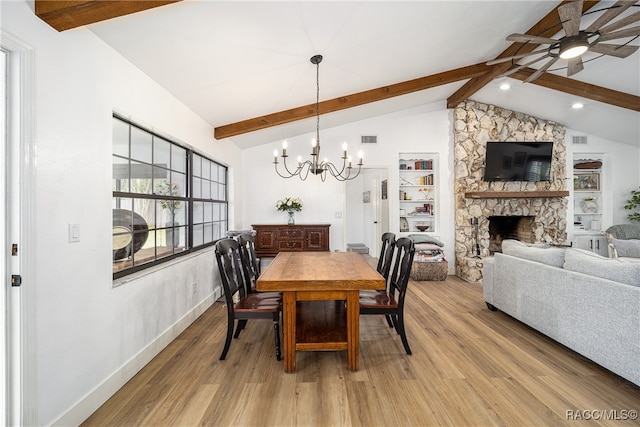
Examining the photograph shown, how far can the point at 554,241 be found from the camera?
5.54m

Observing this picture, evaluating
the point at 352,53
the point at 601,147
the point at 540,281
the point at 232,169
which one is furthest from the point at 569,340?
the point at 601,147

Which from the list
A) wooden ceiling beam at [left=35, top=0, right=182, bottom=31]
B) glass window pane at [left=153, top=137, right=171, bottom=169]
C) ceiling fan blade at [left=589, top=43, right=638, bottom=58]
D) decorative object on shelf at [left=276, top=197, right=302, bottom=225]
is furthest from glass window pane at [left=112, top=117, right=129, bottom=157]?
ceiling fan blade at [left=589, top=43, right=638, bottom=58]

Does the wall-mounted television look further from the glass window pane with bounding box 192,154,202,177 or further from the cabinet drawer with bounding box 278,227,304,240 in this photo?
the glass window pane with bounding box 192,154,202,177

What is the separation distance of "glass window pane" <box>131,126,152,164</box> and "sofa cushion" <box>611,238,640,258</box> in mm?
5791

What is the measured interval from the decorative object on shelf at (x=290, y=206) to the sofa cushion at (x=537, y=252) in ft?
10.8

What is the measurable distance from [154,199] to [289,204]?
2.98 m

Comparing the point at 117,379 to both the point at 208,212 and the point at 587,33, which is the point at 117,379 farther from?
the point at 587,33

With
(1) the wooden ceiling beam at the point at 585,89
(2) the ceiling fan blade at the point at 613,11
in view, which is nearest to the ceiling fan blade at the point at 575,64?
(2) the ceiling fan blade at the point at 613,11

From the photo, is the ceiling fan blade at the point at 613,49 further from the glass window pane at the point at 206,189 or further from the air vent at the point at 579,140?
the glass window pane at the point at 206,189

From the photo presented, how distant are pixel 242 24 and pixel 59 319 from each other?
218 cm

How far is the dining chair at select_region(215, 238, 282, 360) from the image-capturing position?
238cm

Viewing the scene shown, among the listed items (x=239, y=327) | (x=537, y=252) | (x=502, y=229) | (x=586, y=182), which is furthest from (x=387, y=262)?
(x=586, y=182)

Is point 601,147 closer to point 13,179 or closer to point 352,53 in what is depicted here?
point 352,53

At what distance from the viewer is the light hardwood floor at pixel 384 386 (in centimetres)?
177
